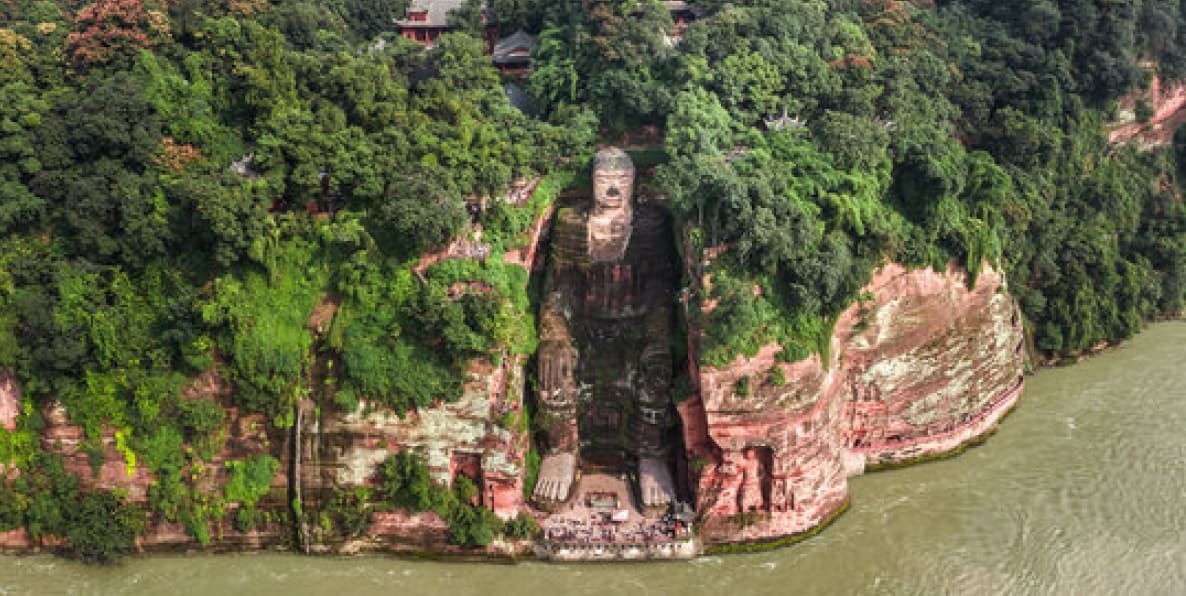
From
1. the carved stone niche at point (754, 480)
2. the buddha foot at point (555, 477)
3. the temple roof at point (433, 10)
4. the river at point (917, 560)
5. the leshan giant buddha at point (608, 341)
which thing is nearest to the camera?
the river at point (917, 560)

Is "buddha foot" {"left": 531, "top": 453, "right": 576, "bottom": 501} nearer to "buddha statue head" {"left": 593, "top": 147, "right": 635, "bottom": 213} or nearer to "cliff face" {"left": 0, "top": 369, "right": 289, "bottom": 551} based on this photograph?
"cliff face" {"left": 0, "top": 369, "right": 289, "bottom": 551}

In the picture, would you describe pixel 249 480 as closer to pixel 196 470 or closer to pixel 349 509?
pixel 196 470

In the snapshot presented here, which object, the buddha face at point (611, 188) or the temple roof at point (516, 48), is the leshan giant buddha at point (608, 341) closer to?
the buddha face at point (611, 188)

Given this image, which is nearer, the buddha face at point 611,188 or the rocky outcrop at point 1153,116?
the buddha face at point 611,188

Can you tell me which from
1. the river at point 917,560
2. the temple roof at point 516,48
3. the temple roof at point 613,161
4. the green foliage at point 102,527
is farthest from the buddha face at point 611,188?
the green foliage at point 102,527

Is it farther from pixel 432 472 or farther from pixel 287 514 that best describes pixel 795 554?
pixel 287 514

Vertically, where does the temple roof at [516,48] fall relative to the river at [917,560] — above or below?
above

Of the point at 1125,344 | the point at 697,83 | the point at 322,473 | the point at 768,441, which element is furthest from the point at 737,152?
the point at 1125,344
